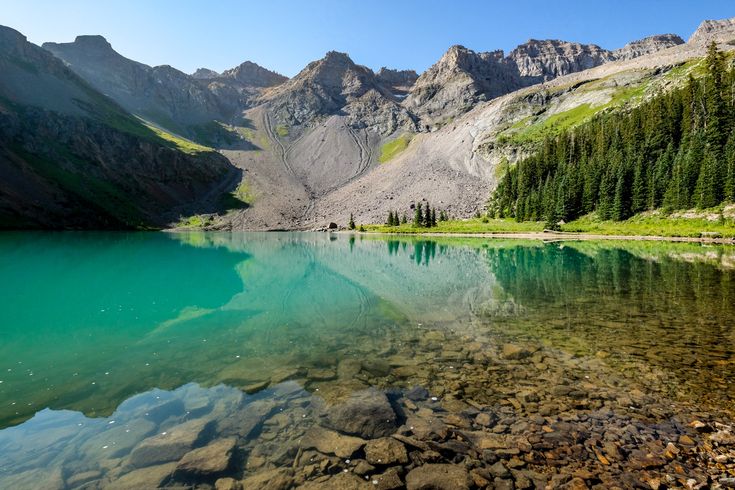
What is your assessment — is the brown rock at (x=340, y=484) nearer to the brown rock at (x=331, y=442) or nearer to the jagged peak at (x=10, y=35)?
the brown rock at (x=331, y=442)

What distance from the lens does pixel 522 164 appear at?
12850 cm

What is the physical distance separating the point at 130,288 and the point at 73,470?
26.2m

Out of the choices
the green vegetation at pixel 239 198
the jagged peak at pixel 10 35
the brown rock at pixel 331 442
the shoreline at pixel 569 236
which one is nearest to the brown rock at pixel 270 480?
the brown rock at pixel 331 442

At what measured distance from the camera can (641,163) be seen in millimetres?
86000

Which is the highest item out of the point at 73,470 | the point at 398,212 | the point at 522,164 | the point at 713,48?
the point at 713,48

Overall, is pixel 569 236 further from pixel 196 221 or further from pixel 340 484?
pixel 196 221

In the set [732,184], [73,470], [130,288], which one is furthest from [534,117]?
[73,470]

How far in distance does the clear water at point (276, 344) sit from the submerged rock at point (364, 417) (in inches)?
27.2

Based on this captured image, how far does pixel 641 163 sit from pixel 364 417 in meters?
102

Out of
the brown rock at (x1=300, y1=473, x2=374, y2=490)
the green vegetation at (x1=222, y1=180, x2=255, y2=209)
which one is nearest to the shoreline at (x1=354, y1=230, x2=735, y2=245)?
the brown rock at (x1=300, y1=473, x2=374, y2=490)

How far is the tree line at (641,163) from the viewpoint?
73188 millimetres

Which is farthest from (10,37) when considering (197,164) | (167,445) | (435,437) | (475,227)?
(435,437)

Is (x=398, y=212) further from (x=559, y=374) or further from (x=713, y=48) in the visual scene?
(x=559, y=374)

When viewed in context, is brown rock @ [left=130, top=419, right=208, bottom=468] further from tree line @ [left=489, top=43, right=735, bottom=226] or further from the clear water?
tree line @ [left=489, top=43, right=735, bottom=226]
